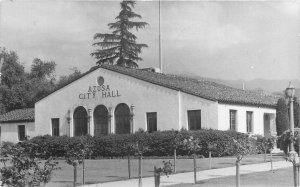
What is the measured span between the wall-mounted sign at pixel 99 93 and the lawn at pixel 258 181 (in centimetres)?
1812

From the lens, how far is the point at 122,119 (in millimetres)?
34156

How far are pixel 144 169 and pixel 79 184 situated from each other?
19.2 feet

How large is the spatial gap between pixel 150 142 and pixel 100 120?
589 centimetres

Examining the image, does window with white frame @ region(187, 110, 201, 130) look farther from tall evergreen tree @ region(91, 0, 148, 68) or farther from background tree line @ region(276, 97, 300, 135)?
tall evergreen tree @ region(91, 0, 148, 68)

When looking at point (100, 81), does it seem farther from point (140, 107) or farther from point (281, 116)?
point (281, 116)

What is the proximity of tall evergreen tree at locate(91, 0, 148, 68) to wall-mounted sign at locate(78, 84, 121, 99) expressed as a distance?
21976 millimetres

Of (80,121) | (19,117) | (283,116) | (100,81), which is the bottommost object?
(80,121)

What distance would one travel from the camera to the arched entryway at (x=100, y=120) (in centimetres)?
3488

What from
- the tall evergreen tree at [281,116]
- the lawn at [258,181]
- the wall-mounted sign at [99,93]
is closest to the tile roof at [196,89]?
the tall evergreen tree at [281,116]

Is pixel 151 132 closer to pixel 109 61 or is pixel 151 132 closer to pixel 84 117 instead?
pixel 84 117

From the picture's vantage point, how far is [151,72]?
37.5m

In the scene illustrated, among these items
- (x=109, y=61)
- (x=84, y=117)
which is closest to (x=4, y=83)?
(x=109, y=61)

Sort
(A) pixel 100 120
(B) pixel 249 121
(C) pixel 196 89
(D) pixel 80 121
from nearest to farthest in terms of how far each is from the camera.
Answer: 1. (C) pixel 196 89
2. (B) pixel 249 121
3. (A) pixel 100 120
4. (D) pixel 80 121

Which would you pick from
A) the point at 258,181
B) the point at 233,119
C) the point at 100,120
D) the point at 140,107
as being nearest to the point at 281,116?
the point at 233,119
